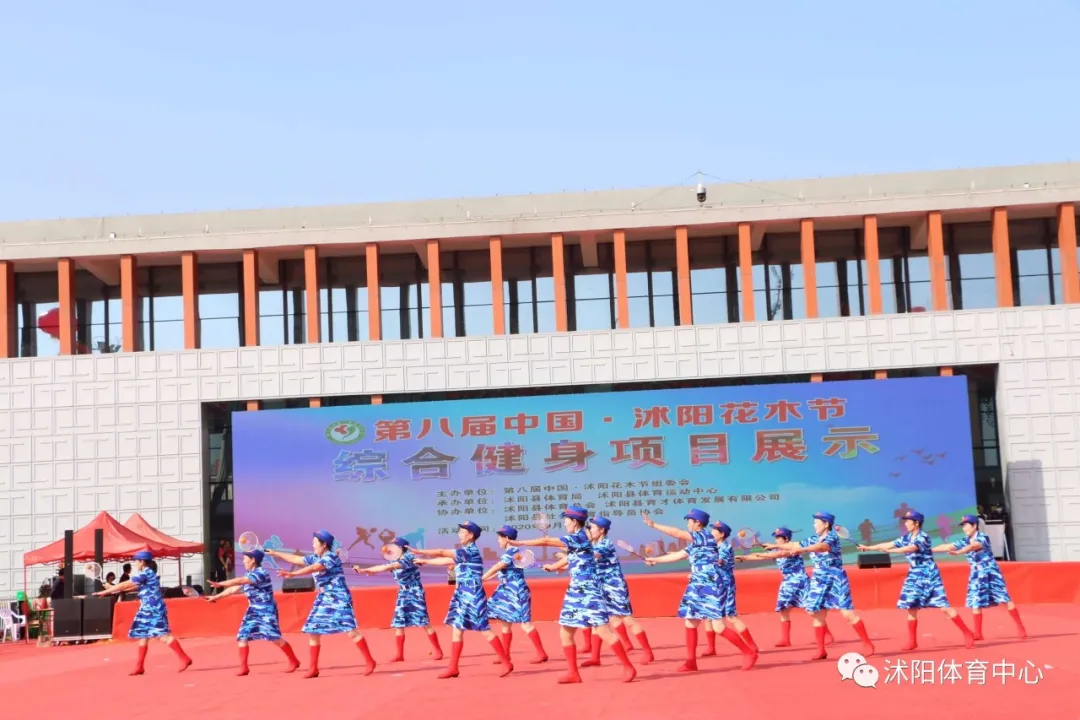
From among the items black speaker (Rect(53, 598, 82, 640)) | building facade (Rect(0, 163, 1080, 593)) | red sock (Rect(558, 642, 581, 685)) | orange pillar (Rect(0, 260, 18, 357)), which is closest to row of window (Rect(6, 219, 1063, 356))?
building facade (Rect(0, 163, 1080, 593))

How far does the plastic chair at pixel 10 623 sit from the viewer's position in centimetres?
2473

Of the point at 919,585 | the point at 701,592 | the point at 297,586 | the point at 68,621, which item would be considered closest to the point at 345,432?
the point at 297,586

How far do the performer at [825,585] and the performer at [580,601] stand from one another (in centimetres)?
241

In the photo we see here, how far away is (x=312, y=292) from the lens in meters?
29.7

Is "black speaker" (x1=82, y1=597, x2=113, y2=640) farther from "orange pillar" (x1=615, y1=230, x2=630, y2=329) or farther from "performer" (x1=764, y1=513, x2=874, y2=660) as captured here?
"performer" (x1=764, y1=513, x2=874, y2=660)

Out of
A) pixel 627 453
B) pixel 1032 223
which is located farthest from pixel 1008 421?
pixel 627 453

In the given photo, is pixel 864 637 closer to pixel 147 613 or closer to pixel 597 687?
pixel 597 687

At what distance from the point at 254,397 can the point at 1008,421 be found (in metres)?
16.2

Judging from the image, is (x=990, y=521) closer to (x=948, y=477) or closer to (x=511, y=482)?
(x=948, y=477)

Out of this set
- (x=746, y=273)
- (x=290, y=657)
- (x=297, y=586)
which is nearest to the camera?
(x=290, y=657)

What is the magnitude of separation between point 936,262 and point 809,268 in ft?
8.92

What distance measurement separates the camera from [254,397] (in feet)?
96.5

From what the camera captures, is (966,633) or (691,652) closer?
(691,652)

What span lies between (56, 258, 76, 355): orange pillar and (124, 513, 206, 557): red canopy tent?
493 cm
